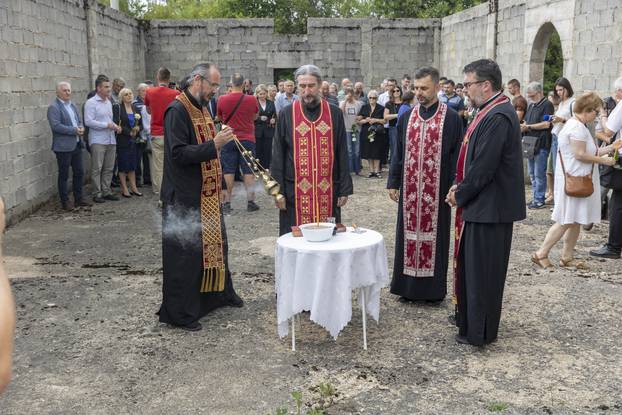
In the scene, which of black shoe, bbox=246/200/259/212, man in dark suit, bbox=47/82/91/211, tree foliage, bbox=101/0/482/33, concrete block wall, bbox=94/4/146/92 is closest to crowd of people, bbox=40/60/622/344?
black shoe, bbox=246/200/259/212

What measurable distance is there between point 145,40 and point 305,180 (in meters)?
14.7

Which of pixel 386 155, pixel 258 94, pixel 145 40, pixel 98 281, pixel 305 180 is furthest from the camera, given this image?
pixel 145 40

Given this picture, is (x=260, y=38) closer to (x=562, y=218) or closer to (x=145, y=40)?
(x=145, y=40)

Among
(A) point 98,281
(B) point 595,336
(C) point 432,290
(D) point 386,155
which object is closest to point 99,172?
(A) point 98,281

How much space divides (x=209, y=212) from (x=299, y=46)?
48.5ft

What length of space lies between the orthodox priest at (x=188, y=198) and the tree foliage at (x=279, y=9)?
2270cm

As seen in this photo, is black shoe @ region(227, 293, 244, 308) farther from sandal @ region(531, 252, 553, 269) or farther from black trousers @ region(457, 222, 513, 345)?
sandal @ region(531, 252, 553, 269)

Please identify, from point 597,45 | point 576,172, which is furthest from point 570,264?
point 597,45

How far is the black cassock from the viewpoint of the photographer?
5410 millimetres

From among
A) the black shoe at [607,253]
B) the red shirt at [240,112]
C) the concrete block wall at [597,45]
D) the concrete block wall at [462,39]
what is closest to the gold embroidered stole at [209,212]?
the red shirt at [240,112]

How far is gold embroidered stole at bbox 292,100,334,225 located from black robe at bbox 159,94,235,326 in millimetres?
791

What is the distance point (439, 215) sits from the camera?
5461 millimetres

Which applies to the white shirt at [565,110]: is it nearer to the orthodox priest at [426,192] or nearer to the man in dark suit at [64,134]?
the orthodox priest at [426,192]

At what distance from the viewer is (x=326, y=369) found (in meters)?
4.33
